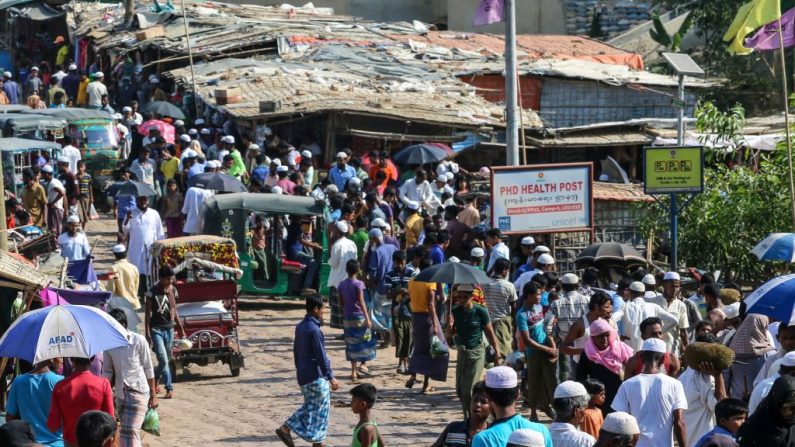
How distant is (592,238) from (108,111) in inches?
567

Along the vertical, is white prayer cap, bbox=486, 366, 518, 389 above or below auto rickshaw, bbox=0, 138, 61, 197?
below

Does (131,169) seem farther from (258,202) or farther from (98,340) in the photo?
(98,340)

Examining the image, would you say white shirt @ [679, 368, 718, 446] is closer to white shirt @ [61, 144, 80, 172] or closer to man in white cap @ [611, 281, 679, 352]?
man in white cap @ [611, 281, 679, 352]

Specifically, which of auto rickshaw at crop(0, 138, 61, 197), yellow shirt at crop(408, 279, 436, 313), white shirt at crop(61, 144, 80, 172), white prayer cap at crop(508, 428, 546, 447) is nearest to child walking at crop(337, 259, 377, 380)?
yellow shirt at crop(408, 279, 436, 313)

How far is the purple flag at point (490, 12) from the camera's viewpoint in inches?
846

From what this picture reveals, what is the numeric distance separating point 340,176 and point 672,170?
7.39m

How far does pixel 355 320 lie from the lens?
16453 millimetres

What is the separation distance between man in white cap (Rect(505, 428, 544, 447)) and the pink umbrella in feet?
65.9

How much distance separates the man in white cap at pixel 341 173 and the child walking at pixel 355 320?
7.19 m

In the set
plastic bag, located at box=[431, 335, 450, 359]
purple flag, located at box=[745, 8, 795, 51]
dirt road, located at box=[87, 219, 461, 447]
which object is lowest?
dirt road, located at box=[87, 219, 461, 447]

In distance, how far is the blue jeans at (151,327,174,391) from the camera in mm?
15602

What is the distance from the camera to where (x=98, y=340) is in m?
10.8

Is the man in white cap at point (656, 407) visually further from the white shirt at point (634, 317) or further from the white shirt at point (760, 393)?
the white shirt at point (634, 317)

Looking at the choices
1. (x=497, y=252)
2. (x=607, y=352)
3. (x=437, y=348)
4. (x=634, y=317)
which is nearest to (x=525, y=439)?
(x=607, y=352)
